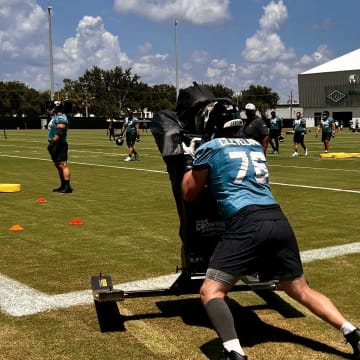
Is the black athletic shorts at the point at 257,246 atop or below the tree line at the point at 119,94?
below

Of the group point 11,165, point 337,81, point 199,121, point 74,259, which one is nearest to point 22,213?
point 74,259

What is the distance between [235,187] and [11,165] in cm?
1703

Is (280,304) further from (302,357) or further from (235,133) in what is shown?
(235,133)

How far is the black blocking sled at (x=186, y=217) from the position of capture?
4070mm

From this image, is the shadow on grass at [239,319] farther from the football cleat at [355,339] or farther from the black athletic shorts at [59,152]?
the black athletic shorts at [59,152]

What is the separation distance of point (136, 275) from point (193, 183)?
2.26 meters

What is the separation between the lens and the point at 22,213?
31.3ft

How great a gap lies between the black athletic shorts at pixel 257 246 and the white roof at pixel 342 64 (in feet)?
288

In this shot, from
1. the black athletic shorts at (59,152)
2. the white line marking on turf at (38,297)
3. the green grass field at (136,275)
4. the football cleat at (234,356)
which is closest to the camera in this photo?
the football cleat at (234,356)

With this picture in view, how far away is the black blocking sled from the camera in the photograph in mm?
4070

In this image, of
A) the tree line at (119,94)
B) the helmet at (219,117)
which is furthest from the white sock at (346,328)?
the tree line at (119,94)

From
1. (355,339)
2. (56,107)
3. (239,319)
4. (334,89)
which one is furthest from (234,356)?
(334,89)

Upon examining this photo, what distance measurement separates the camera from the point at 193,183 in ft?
12.1

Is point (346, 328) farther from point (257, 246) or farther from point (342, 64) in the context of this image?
point (342, 64)
